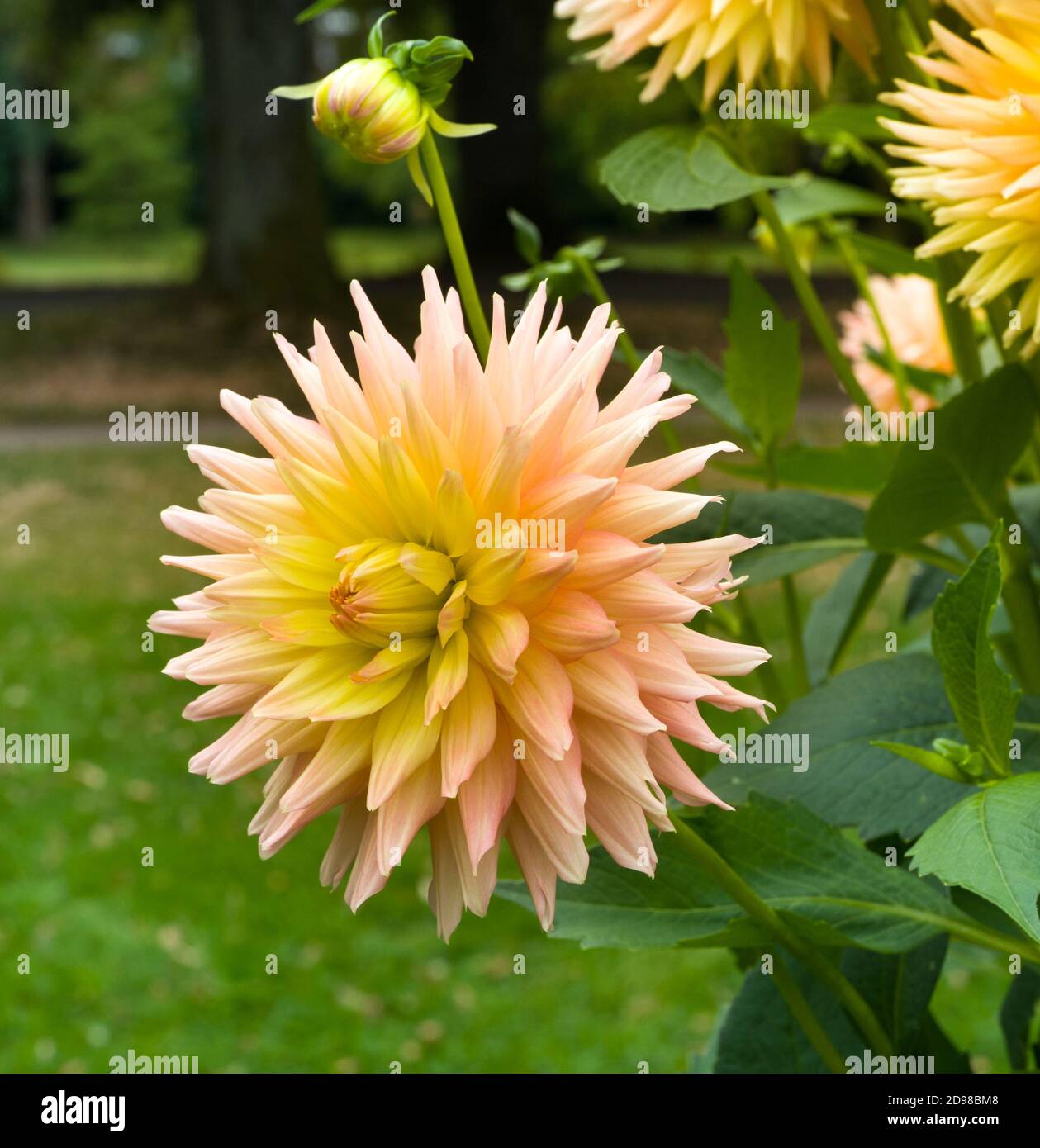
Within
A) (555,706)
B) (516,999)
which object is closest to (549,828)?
(555,706)

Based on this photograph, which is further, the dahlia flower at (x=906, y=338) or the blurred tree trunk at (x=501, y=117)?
the blurred tree trunk at (x=501, y=117)

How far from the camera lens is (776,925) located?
524 mm

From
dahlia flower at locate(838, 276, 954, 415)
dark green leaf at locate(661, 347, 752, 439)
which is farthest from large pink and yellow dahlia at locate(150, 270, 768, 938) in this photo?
dahlia flower at locate(838, 276, 954, 415)

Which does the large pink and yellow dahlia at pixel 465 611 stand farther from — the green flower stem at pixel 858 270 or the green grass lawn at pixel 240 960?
the green grass lawn at pixel 240 960

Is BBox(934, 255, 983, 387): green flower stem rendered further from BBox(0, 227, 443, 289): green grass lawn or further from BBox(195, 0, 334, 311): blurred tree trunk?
BBox(0, 227, 443, 289): green grass lawn

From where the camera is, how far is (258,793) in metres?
2.84

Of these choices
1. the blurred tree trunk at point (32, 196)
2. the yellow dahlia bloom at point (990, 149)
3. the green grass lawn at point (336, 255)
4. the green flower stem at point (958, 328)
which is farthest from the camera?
the blurred tree trunk at point (32, 196)

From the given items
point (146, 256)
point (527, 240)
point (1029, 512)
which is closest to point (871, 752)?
point (1029, 512)

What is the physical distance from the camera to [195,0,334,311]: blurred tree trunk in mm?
6047

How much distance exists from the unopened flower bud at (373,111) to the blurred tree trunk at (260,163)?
5.74m

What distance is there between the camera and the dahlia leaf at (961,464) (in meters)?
0.58

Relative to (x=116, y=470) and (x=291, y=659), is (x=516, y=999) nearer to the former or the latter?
(x=291, y=659)

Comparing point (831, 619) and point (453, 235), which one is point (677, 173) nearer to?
point (453, 235)

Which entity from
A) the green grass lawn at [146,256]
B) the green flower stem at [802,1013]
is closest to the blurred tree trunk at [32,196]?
the green grass lawn at [146,256]
